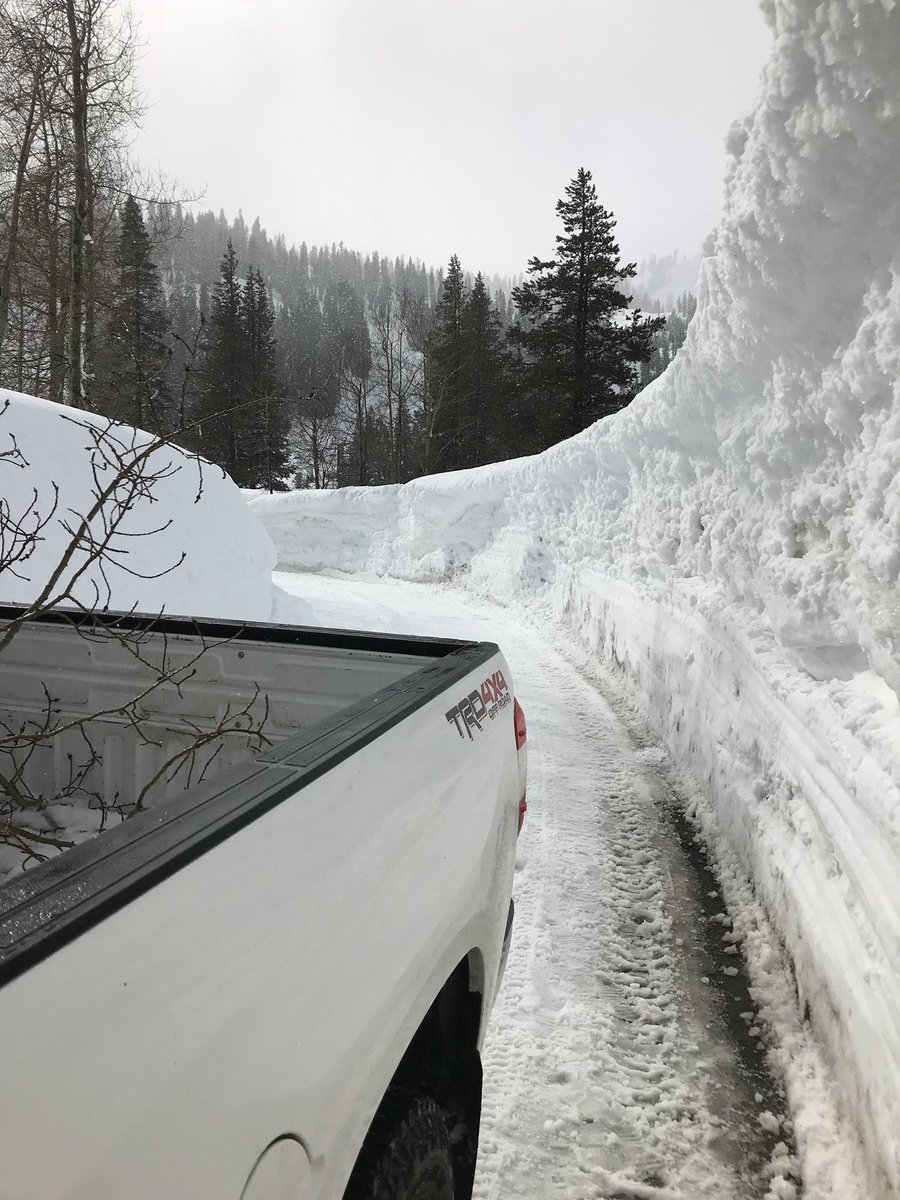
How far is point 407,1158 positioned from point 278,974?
0.77 meters

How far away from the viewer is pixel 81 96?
535 inches

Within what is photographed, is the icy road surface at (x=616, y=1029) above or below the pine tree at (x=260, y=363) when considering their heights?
below

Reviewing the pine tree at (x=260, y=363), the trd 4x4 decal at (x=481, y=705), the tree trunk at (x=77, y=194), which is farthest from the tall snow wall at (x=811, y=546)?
the pine tree at (x=260, y=363)

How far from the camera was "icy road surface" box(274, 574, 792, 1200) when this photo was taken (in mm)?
2469

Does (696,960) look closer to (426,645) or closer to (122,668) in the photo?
(426,645)

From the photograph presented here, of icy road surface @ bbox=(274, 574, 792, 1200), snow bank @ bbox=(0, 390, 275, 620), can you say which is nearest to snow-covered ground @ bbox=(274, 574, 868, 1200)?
icy road surface @ bbox=(274, 574, 792, 1200)

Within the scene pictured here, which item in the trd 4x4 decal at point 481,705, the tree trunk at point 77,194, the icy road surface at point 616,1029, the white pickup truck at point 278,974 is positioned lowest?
the icy road surface at point 616,1029

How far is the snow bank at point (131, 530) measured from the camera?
263 inches

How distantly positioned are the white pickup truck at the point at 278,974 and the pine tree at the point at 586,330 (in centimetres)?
3111

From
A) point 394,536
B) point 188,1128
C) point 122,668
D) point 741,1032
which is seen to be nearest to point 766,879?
point 741,1032

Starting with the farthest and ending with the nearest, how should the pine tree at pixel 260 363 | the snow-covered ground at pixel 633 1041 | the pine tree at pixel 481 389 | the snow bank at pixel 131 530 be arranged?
the pine tree at pixel 260 363 → the pine tree at pixel 481 389 → the snow bank at pixel 131 530 → the snow-covered ground at pixel 633 1041

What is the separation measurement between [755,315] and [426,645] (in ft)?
11.6

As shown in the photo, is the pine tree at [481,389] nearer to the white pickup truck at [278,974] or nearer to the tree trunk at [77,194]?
the tree trunk at [77,194]

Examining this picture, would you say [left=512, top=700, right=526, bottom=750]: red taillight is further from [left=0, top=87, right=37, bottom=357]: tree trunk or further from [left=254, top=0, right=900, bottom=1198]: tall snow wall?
[left=0, top=87, right=37, bottom=357]: tree trunk
